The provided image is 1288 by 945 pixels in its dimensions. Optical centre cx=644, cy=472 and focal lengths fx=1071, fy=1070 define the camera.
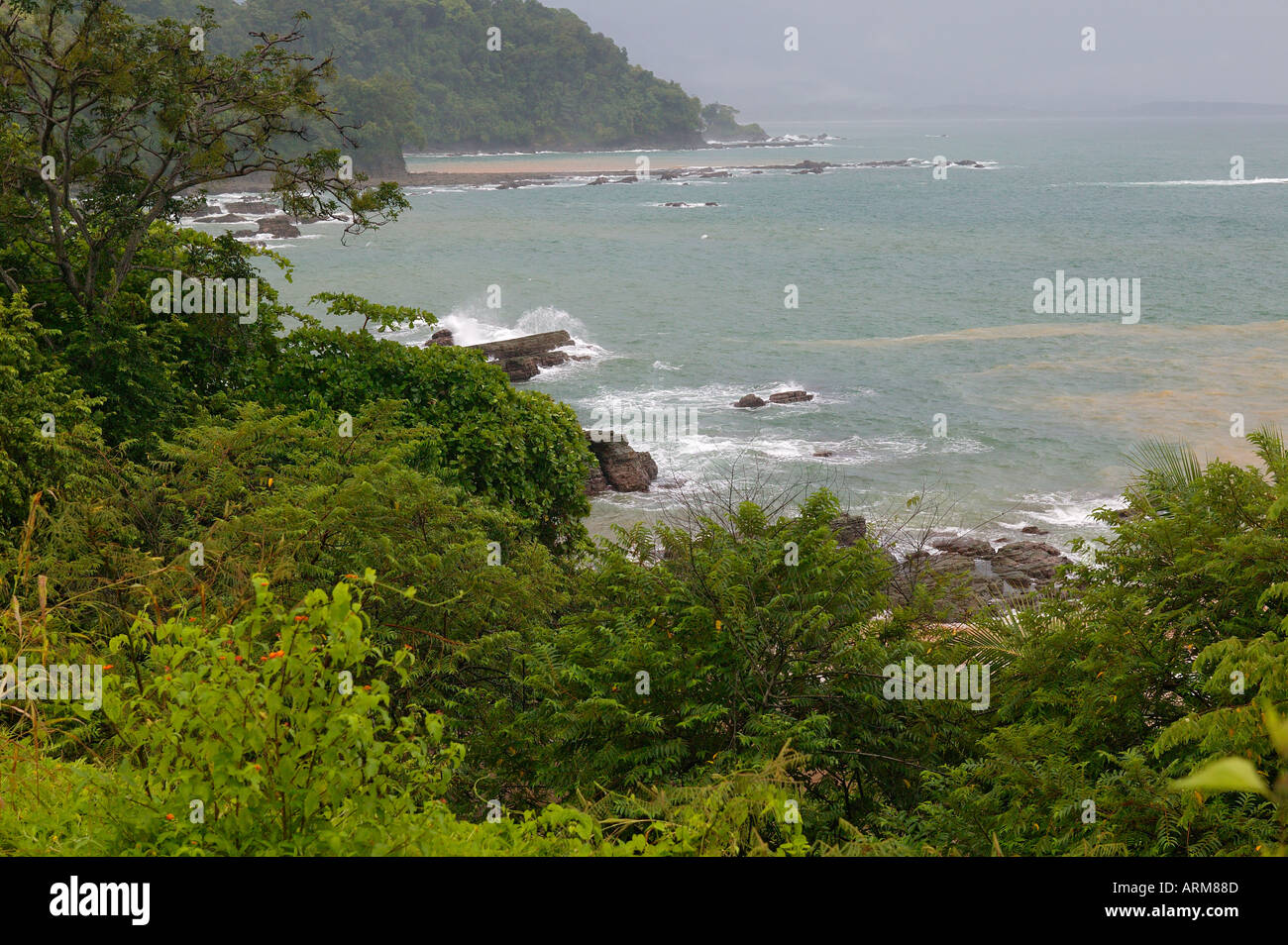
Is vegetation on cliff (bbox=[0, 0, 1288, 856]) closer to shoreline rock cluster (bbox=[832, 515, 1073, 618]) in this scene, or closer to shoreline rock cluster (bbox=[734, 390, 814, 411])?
shoreline rock cluster (bbox=[832, 515, 1073, 618])

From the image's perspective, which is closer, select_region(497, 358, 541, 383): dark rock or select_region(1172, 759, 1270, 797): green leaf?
select_region(1172, 759, 1270, 797): green leaf

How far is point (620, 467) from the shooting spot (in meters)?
23.7

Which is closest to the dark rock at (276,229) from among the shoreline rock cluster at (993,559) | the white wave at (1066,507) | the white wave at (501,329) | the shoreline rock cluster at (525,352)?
the white wave at (501,329)

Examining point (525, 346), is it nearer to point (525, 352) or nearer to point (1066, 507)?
point (525, 352)

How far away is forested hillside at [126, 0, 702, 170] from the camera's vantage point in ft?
443

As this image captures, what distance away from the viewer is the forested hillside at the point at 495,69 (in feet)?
443

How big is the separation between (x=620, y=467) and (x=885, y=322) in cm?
2367

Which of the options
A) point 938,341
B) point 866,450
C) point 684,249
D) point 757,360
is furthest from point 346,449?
point 684,249

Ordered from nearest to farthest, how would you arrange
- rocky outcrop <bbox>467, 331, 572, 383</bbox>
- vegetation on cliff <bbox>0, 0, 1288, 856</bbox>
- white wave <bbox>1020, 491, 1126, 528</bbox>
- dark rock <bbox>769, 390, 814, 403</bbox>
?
1. vegetation on cliff <bbox>0, 0, 1288, 856</bbox>
2. white wave <bbox>1020, 491, 1126, 528</bbox>
3. dark rock <bbox>769, 390, 814, 403</bbox>
4. rocky outcrop <bbox>467, 331, 572, 383</bbox>

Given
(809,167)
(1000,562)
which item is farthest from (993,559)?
(809,167)

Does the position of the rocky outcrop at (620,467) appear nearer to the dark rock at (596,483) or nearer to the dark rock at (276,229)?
the dark rock at (596,483)

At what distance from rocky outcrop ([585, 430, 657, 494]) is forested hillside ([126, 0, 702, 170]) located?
377ft

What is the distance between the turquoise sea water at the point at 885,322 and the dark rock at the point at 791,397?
73 cm

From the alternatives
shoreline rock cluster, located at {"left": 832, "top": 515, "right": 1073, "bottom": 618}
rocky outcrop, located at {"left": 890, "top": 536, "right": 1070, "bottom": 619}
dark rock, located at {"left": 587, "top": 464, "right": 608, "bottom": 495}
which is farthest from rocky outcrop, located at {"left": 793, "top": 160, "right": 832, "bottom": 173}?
rocky outcrop, located at {"left": 890, "top": 536, "right": 1070, "bottom": 619}
